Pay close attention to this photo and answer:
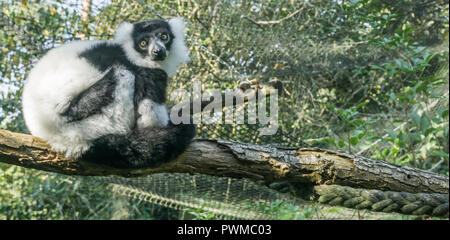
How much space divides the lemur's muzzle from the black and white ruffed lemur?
117 mm

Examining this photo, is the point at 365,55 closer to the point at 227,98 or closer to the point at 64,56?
the point at 227,98

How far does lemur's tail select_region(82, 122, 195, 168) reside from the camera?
1.94 metres

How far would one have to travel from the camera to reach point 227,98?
3482mm

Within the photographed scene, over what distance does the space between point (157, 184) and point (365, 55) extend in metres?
3.04

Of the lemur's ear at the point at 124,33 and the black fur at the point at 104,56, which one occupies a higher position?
the lemur's ear at the point at 124,33

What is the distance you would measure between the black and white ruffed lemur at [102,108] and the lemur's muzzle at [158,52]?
0.12m

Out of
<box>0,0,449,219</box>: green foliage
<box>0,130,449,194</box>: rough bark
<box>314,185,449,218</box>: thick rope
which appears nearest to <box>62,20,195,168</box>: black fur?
<box>0,130,449,194</box>: rough bark

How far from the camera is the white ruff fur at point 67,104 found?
199cm

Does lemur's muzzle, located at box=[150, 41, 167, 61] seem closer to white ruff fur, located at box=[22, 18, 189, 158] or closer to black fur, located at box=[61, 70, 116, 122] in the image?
white ruff fur, located at box=[22, 18, 189, 158]

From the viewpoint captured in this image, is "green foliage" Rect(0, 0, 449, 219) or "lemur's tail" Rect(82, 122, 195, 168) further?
"green foliage" Rect(0, 0, 449, 219)

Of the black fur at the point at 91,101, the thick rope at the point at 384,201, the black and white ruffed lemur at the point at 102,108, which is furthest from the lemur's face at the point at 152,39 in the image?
the thick rope at the point at 384,201

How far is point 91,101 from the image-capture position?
207cm

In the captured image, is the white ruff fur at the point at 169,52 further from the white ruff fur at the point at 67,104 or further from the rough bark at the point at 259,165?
the rough bark at the point at 259,165

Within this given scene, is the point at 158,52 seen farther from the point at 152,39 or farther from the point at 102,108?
the point at 102,108
